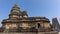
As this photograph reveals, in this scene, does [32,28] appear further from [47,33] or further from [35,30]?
[47,33]

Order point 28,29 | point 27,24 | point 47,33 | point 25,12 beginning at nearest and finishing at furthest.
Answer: point 47,33 → point 28,29 → point 27,24 → point 25,12

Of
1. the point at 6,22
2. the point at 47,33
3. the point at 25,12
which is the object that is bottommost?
the point at 47,33

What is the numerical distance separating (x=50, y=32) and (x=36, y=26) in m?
4.43

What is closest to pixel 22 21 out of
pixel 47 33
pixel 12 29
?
pixel 12 29

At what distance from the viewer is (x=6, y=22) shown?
4216 cm

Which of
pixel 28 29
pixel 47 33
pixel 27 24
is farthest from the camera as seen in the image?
pixel 27 24

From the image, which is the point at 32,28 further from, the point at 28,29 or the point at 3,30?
the point at 3,30

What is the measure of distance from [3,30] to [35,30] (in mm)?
8308

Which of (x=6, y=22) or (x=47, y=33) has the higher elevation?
(x=6, y=22)

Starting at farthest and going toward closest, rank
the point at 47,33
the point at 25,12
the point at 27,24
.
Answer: the point at 25,12 → the point at 27,24 → the point at 47,33

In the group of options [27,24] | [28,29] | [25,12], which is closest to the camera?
[28,29]

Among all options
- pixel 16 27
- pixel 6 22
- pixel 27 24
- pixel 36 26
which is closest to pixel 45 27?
pixel 36 26

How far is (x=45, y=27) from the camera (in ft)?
131

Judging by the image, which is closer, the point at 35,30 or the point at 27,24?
the point at 35,30
